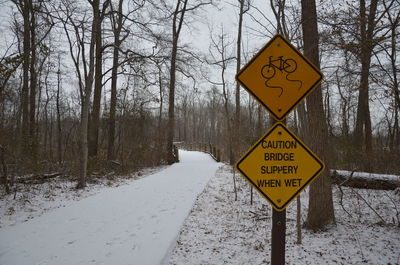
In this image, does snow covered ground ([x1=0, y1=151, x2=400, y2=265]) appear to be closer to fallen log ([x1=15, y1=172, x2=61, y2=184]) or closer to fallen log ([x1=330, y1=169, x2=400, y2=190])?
fallen log ([x1=330, y1=169, x2=400, y2=190])

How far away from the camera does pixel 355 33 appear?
5289 mm

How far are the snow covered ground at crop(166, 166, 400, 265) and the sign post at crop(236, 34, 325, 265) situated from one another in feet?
6.97

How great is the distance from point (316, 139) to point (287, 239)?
2.09m

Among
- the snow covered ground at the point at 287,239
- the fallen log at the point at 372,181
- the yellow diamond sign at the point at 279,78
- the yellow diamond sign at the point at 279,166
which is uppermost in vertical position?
the yellow diamond sign at the point at 279,78

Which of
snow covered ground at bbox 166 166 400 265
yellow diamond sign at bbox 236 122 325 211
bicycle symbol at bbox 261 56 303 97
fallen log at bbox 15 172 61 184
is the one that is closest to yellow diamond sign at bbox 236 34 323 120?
bicycle symbol at bbox 261 56 303 97

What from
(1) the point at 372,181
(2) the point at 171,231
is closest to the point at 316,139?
(2) the point at 171,231

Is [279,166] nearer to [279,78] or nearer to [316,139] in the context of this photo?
[279,78]

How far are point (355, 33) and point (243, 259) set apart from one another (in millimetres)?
5610

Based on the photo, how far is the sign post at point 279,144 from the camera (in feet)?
6.74

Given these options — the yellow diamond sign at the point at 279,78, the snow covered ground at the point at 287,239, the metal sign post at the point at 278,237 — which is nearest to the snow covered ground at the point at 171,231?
the snow covered ground at the point at 287,239

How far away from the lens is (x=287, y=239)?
441 centimetres

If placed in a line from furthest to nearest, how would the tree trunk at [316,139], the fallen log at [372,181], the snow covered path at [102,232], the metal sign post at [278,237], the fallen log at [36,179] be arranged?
the fallen log at [36,179] → the fallen log at [372,181] → the tree trunk at [316,139] → the snow covered path at [102,232] → the metal sign post at [278,237]

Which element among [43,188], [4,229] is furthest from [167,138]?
[4,229]

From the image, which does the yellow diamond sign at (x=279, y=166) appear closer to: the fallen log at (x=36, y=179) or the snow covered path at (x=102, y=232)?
the snow covered path at (x=102, y=232)
